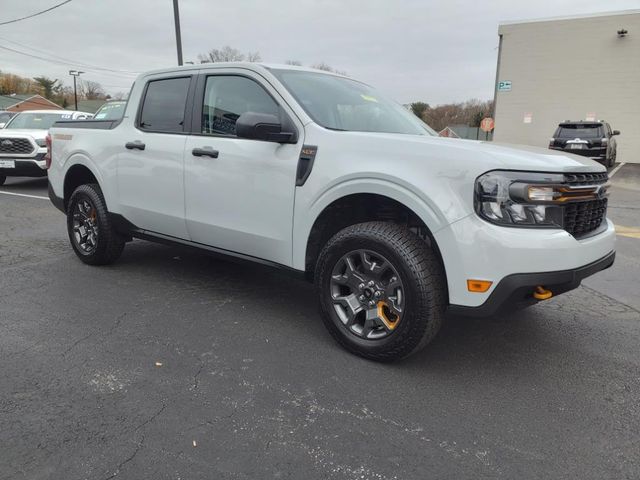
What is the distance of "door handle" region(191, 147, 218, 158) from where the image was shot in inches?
156

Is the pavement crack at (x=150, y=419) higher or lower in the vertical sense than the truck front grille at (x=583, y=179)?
lower

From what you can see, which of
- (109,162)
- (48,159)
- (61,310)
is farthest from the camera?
(48,159)

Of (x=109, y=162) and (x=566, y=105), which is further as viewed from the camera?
(x=566, y=105)

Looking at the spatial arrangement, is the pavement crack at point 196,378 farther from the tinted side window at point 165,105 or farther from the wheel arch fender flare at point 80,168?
the wheel arch fender flare at point 80,168

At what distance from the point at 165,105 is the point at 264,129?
1557mm

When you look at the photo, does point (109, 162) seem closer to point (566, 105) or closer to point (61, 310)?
point (61, 310)

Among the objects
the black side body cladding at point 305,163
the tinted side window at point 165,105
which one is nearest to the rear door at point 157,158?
the tinted side window at point 165,105

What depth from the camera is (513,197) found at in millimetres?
2797

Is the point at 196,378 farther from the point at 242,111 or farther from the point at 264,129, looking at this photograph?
the point at 242,111

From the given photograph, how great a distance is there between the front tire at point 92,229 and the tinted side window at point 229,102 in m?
1.63

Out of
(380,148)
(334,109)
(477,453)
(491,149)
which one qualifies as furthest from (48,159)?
(477,453)

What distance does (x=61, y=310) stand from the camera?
4152mm

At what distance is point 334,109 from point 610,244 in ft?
6.80

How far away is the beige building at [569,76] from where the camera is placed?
901 inches
